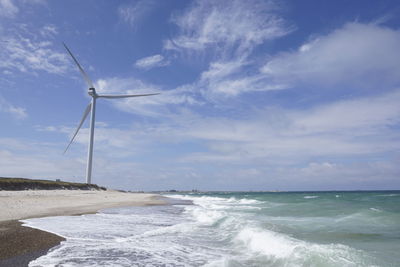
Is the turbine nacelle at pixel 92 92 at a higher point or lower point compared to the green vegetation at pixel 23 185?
higher

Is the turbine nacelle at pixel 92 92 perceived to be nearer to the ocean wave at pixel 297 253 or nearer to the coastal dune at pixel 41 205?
the coastal dune at pixel 41 205

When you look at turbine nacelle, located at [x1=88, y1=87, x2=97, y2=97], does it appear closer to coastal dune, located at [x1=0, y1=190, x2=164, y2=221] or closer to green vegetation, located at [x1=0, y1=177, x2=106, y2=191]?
green vegetation, located at [x1=0, y1=177, x2=106, y2=191]

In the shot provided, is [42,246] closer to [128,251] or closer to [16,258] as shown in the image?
[16,258]

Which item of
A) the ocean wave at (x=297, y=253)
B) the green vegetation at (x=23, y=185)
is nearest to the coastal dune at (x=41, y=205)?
the green vegetation at (x=23, y=185)

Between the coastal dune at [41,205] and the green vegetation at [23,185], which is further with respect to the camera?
the green vegetation at [23,185]

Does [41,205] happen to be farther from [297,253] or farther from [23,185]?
[297,253]

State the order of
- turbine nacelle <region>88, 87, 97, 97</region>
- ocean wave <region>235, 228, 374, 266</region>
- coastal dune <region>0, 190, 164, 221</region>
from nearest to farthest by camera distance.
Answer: ocean wave <region>235, 228, 374, 266</region> < coastal dune <region>0, 190, 164, 221</region> < turbine nacelle <region>88, 87, 97, 97</region>

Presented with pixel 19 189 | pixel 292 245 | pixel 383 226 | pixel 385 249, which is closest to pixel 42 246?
pixel 292 245

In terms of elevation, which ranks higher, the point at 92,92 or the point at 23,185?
the point at 92,92

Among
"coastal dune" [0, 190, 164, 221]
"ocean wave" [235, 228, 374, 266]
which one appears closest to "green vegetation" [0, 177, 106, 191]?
"coastal dune" [0, 190, 164, 221]

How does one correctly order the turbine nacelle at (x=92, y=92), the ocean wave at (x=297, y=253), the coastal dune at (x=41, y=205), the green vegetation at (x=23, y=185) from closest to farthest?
the ocean wave at (x=297, y=253)
the coastal dune at (x=41, y=205)
the green vegetation at (x=23, y=185)
the turbine nacelle at (x=92, y=92)

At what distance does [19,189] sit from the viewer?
4228 centimetres

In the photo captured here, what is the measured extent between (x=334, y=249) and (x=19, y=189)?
43.1 metres

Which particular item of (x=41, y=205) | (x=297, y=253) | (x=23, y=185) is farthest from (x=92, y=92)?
(x=297, y=253)
